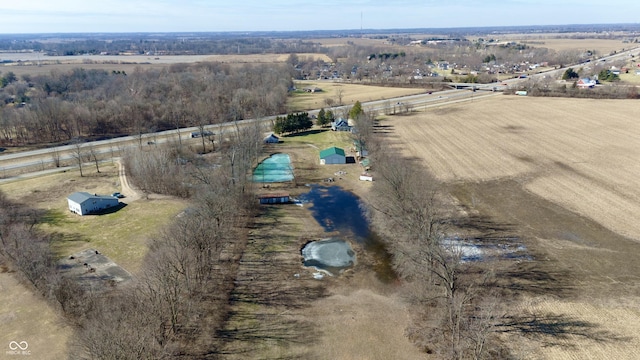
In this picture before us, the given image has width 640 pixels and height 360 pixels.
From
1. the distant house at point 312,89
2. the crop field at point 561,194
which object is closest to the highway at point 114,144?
the crop field at point 561,194

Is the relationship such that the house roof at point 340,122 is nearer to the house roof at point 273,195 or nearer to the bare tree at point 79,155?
the house roof at point 273,195

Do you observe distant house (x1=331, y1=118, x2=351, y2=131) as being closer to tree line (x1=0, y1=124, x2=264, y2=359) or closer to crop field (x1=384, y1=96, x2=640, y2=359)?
crop field (x1=384, y1=96, x2=640, y2=359)

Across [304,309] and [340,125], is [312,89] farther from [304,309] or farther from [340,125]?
[304,309]

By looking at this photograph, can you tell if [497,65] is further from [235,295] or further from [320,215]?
[235,295]

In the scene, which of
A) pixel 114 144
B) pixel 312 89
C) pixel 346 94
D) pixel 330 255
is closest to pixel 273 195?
pixel 330 255

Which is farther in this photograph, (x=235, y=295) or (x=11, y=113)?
(x=11, y=113)

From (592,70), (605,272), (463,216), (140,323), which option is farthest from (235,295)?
(592,70)
